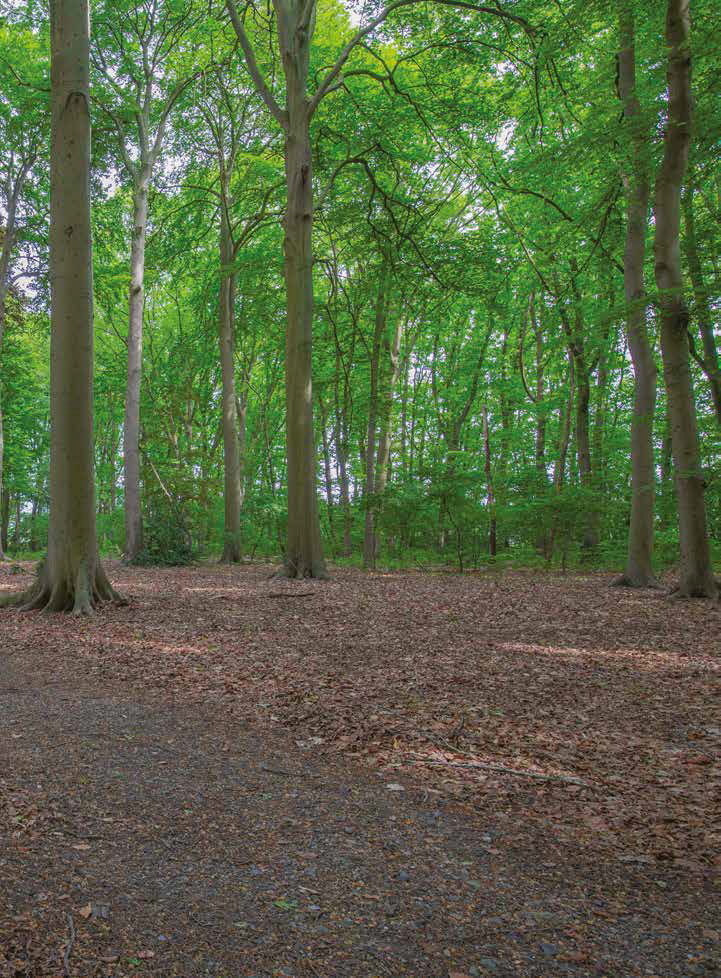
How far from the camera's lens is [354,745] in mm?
4090

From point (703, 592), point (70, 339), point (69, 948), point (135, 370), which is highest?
point (135, 370)

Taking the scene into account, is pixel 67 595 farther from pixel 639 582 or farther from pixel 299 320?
pixel 639 582

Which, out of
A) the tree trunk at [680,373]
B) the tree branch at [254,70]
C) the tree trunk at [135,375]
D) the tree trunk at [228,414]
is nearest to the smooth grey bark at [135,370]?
the tree trunk at [135,375]

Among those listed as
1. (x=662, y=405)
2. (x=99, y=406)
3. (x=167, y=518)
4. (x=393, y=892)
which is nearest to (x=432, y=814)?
(x=393, y=892)

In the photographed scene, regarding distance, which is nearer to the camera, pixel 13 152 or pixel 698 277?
pixel 698 277

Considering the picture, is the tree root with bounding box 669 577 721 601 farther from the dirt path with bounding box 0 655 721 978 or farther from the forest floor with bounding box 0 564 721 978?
the dirt path with bounding box 0 655 721 978

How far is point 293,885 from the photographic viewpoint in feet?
8.14

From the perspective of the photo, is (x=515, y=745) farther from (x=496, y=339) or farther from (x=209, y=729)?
(x=496, y=339)

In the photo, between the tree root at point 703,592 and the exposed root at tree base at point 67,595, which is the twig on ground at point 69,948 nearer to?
the exposed root at tree base at point 67,595

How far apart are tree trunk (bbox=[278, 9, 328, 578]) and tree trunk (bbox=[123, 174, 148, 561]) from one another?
5211 millimetres

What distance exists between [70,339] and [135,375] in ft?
23.2

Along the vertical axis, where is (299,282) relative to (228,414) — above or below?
above

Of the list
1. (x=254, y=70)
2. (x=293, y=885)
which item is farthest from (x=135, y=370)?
(x=293, y=885)

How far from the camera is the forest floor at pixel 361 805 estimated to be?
2125 millimetres
